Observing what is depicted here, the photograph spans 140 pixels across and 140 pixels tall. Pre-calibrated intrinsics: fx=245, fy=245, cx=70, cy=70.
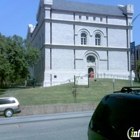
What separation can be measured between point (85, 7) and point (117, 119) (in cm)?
6449

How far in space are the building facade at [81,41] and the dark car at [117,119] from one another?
53.3 m

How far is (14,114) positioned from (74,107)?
588 centimetres

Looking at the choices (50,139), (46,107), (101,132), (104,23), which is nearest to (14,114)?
(46,107)

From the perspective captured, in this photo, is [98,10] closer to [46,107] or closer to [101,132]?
[46,107]

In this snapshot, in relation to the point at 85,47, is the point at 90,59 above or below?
below

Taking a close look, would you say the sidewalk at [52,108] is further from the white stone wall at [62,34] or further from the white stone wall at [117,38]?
the white stone wall at [117,38]

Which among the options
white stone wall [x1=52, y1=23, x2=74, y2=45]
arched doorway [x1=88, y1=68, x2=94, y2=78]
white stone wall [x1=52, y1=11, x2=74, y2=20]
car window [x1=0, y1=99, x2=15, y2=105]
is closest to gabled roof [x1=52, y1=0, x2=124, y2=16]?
white stone wall [x1=52, y1=11, x2=74, y2=20]

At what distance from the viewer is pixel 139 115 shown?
11.0 feet

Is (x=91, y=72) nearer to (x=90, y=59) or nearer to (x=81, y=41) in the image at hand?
(x=90, y=59)

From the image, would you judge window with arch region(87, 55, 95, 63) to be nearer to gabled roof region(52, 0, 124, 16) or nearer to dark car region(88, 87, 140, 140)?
gabled roof region(52, 0, 124, 16)

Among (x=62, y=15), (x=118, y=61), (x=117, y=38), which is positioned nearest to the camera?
(x=62, y=15)

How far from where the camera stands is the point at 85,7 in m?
65.6

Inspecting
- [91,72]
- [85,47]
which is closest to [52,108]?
[91,72]

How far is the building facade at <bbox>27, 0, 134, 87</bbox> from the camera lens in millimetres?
59188
